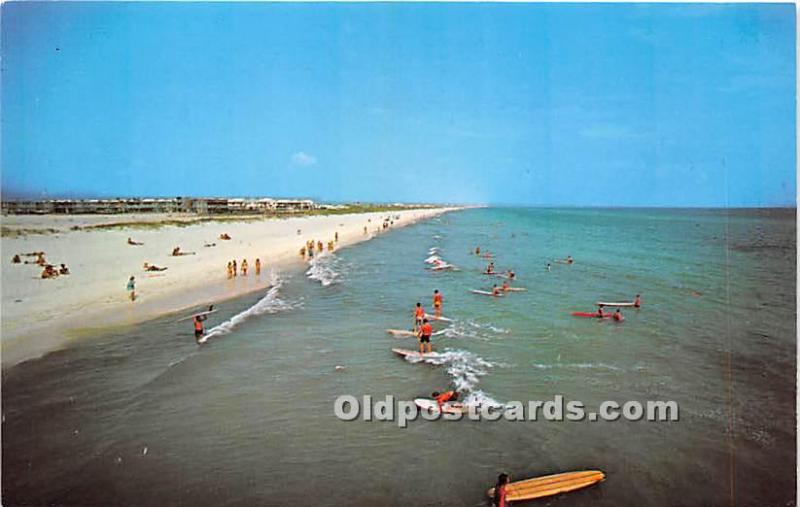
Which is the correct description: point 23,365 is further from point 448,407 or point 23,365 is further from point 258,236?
point 258,236

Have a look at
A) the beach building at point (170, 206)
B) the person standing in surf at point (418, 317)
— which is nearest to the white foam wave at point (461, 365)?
the person standing in surf at point (418, 317)

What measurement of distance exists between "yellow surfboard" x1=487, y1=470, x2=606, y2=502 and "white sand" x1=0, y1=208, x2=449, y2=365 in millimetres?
6177

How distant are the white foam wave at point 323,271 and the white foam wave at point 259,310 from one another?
152 cm

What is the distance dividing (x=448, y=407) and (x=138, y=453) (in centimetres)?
326

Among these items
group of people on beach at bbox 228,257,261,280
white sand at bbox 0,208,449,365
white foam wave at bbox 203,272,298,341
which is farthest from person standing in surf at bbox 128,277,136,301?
group of people on beach at bbox 228,257,261,280

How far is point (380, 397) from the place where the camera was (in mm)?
6371

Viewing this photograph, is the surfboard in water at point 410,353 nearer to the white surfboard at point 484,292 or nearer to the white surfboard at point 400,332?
the white surfboard at point 400,332

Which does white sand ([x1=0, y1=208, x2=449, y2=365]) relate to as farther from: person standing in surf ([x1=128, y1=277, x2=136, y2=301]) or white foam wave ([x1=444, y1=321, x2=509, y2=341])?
white foam wave ([x1=444, y1=321, x2=509, y2=341])

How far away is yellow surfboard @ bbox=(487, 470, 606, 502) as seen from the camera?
4734 mm

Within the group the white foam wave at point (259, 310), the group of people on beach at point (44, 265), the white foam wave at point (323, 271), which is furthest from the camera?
the white foam wave at point (323, 271)

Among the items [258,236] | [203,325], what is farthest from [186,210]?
[203,325]

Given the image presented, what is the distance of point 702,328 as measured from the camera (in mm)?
10086

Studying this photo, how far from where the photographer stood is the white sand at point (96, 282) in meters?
7.00

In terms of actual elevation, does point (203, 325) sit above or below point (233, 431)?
above
